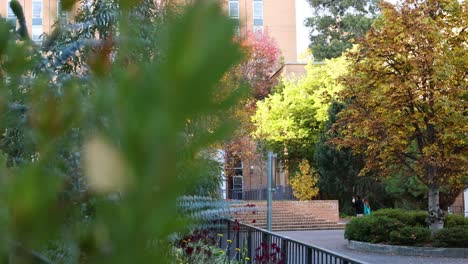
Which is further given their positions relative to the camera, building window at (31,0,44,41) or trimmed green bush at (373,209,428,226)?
trimmed green bush at (373,209,428,226)

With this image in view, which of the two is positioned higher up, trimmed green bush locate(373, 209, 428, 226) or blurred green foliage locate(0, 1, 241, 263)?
blurred green foliage locate(0, 1, 241, 263)

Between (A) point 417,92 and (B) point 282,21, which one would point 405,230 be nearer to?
(A) point 417,92

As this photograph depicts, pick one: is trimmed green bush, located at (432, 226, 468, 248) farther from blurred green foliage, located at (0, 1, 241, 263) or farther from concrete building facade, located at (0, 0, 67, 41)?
blurred green foliage, located at (0, 1, 241, 263)

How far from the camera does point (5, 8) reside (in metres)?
1.28

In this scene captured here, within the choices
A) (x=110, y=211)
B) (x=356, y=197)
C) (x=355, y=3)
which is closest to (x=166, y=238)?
(x=110, y=211)

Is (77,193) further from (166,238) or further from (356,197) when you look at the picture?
(356,197)

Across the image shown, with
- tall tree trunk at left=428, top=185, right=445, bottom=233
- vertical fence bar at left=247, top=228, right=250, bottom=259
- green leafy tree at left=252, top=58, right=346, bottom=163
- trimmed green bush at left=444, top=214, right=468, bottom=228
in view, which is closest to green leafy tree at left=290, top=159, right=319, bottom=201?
green leafy tree at left=252, top=58, right=346, bottom=163

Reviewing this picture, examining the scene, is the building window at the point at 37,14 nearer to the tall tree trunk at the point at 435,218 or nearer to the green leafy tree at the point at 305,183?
the tall tree trunk at the point at 435,218

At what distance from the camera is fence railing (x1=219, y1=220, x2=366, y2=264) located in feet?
20.4

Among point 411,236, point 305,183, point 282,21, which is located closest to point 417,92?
point 411,236

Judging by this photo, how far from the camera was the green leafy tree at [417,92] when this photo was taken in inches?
730

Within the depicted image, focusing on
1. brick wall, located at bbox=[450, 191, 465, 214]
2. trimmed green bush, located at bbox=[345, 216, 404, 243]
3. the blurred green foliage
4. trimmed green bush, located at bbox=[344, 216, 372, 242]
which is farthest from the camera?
brick wall, located at bbox=[450, 191, 465, 214]

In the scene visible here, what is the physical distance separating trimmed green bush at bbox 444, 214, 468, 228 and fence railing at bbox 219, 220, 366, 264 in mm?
10663

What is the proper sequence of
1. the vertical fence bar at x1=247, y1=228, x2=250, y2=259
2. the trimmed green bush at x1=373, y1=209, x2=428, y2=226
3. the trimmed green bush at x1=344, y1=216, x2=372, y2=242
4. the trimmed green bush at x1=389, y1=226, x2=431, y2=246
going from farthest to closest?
the trimmed green bush at x1=373, y1=209, x2=428, y2=226
the trimmed green bush at x1=344, y1=216, x2=372, y2=242
the trimmed green bush at x1=389, y1=226, x2=431, y2=246
the vertical fence bar at x1=247, y1=228, x2=250, y2=259
